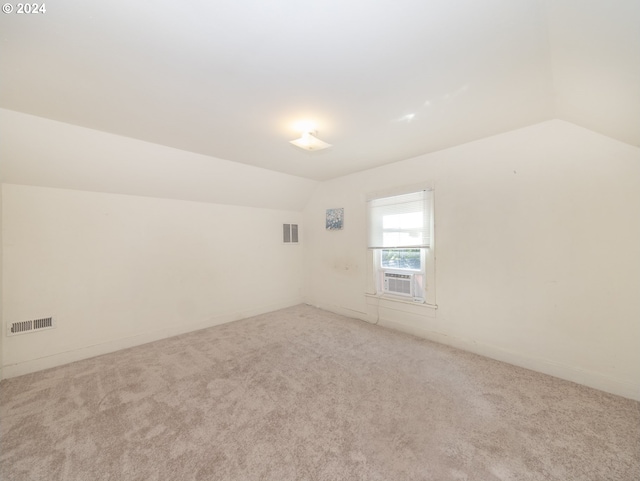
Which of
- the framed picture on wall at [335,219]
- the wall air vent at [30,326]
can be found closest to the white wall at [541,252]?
the framed picture on wall at [335,219]

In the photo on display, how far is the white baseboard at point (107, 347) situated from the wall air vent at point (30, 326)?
303 millimetres

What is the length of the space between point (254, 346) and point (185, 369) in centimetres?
78

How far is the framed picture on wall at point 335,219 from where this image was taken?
13.8ft

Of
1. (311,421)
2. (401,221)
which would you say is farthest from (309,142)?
(311,421)

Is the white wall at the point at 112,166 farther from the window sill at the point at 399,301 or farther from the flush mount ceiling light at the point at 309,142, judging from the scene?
the window sill at the point at 399,301

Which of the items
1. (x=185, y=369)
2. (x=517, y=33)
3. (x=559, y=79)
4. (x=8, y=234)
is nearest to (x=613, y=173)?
(x=559, y=79)

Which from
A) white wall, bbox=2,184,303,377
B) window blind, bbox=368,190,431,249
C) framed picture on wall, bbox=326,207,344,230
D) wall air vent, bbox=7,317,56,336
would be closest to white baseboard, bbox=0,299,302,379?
white wall, bbox=2,184,303,377

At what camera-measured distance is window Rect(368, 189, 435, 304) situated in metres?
3.17

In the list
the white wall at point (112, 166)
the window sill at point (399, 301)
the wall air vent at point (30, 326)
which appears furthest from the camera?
the window sill at point (399, 301)

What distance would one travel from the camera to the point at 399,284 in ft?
11.6

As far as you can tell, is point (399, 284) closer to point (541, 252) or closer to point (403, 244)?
point (403, 244)

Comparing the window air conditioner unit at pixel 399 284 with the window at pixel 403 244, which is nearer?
the window at pixel 403 244

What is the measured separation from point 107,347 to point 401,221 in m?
4.02

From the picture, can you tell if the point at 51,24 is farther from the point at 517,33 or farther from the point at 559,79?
the point at 559,79
